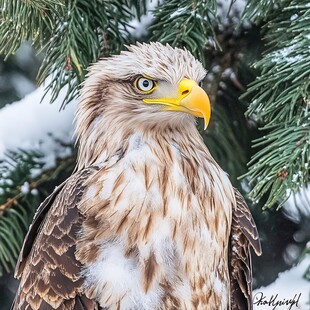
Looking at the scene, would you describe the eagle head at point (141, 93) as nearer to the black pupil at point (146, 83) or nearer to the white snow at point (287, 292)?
the black pupil at point (146, 83)

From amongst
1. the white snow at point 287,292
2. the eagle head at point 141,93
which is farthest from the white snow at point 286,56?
the white snow at point 287,292

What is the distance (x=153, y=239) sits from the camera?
9.02ft

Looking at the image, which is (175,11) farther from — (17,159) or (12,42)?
(17,159)

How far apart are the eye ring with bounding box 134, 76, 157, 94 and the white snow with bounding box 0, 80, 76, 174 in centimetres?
45

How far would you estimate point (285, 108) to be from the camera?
107 inches

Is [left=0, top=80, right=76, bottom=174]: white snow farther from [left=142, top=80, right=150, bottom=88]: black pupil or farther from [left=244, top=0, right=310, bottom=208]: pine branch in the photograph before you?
[left=244, top=0, right=310, bottom=208]: pine branch

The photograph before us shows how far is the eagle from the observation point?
2742 millimetres

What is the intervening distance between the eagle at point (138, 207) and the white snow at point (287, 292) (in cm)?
21

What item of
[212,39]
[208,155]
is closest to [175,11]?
[212,39]

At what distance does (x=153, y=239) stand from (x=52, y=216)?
0.29 metres

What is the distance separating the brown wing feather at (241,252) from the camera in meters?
2.98

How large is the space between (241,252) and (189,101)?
1.78ft

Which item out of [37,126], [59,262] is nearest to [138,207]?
[59,262]
